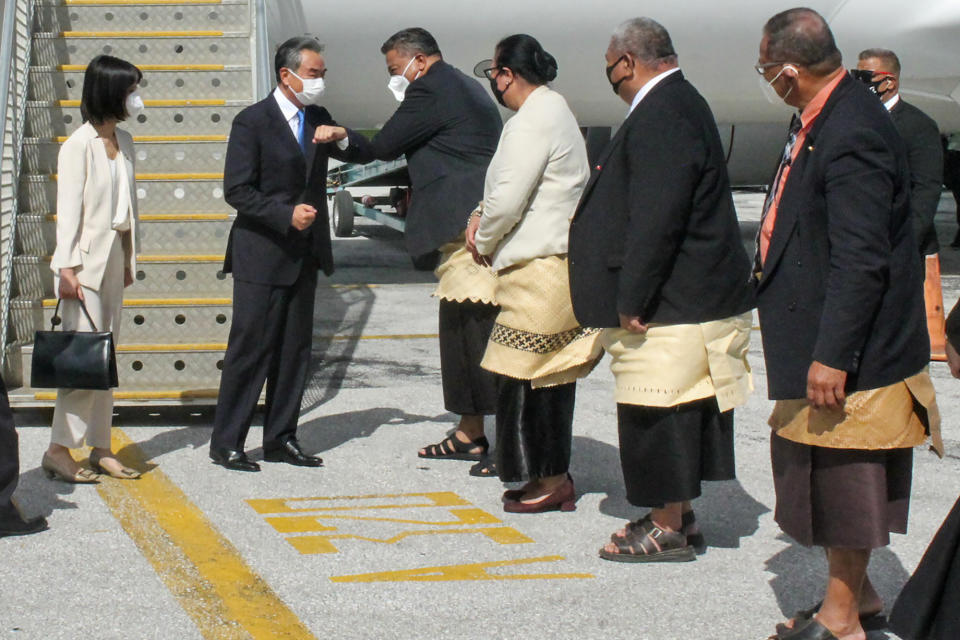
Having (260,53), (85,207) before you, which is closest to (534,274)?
(85,207)

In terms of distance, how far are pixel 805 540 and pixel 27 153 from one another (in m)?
4.82

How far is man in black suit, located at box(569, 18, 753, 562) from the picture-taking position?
402cm

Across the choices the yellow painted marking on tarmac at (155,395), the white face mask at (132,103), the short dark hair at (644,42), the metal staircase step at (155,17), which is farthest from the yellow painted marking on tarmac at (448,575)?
the metal staircase step at (155,17)

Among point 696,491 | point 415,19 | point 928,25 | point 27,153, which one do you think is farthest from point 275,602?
point 928,25

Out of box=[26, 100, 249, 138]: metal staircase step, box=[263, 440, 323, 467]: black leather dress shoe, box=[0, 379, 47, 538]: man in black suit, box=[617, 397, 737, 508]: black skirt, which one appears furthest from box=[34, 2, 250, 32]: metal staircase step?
box=[617, 397, 737, 508]: black skirt

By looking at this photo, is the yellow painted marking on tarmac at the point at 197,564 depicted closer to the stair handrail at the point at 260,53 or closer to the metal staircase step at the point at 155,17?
the stair handrail at the point at 260,53

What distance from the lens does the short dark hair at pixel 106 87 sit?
5.03 meters

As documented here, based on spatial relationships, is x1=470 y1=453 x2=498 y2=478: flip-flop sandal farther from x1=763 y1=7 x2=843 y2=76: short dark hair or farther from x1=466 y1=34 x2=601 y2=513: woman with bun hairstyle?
x1=763 y1=7 x2=843 y2=76: short dark hair

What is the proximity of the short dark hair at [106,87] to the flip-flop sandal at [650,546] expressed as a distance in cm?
247

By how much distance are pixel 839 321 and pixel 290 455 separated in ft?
9.46

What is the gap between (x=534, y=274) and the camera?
15.6 ft

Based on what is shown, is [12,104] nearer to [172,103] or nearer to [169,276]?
[172,103]

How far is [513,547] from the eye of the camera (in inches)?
175

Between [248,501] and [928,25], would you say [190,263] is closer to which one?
[248,501]
